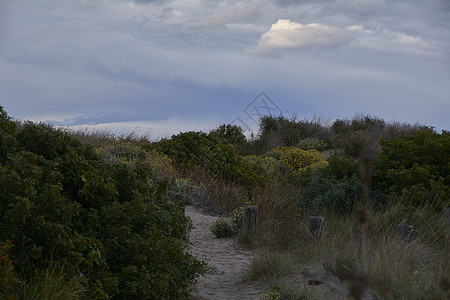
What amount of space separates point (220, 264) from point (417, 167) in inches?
192

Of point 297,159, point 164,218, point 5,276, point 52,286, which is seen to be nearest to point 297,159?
point 297,159

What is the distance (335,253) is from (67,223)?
11.0 feet

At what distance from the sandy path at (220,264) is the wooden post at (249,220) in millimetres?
303

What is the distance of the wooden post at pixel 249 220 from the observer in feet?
24.5

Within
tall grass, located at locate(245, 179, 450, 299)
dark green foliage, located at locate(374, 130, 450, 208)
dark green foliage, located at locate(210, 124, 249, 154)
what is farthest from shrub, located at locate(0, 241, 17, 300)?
dark green foliage, located at locate(210, 124, 249, 154)

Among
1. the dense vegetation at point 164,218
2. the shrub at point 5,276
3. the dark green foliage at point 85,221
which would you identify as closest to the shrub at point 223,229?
the dense vegetation at point 164,218

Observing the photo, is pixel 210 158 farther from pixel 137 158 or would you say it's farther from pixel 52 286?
pixel 52 286

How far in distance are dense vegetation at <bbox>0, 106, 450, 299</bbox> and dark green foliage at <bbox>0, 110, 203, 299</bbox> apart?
1 centimetres

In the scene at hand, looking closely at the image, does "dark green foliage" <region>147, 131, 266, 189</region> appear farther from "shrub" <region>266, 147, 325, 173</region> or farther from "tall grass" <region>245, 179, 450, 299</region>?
"tall grass" <region>245, 179, 450, 299</region>

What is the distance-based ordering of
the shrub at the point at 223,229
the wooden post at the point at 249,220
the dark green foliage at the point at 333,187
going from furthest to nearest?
the dark green foliage at the point at 333,187, the shrub at the point at 223,229, the wooden post at the point at 249,220

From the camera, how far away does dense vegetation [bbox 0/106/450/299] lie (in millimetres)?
3387

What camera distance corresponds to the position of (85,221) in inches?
158

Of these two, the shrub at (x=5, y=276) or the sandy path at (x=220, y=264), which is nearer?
the shrub at (x=5, y=276)

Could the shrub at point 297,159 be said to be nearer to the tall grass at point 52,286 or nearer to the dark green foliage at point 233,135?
the dark green foliage at point 233,135
